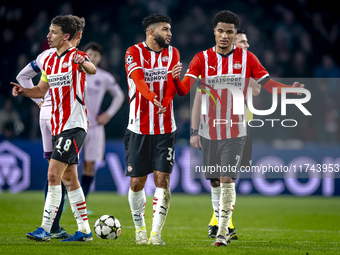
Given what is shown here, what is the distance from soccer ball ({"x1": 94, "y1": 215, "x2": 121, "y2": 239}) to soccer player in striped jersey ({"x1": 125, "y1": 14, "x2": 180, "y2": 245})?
457 mm

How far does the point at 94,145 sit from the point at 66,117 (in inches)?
116

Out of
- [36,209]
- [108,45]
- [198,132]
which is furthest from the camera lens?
[108,45]

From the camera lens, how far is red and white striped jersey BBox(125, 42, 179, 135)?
4.59 metres

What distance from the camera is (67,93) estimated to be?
4527 mm

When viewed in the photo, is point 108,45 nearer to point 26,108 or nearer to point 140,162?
point 26,108

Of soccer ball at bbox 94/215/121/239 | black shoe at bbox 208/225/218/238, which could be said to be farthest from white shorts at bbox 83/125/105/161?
black shoe at bbox 208/225/218/238

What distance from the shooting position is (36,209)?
8.29 m

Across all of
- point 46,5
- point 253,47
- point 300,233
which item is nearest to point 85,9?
point 46,5

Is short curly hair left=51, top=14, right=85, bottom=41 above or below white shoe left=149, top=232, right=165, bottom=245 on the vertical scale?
above

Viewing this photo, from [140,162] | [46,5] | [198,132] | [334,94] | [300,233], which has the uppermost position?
[46,5]

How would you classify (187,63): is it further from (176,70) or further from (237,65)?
(176,70)

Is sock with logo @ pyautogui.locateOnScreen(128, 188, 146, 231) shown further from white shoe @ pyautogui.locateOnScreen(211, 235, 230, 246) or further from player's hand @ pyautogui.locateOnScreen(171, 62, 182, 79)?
player's hand @ pyautogui.locateOnScreen(171, 62, 182, 79)

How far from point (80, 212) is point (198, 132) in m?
1.53

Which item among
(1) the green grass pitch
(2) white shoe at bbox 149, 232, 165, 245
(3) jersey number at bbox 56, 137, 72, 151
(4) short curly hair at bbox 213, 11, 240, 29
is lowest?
(1) the green grass pitch
